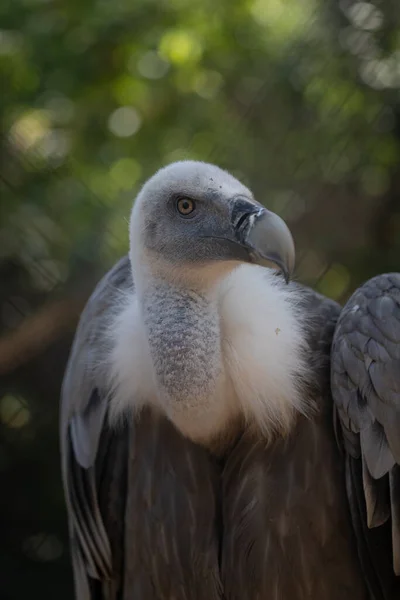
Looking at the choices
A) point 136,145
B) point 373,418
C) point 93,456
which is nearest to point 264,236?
point 373,418

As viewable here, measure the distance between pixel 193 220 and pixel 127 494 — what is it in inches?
32.0

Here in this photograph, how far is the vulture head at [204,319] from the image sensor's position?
2221 mm

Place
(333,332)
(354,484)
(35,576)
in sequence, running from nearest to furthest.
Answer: (354,484)
(333,332)
(35,576)

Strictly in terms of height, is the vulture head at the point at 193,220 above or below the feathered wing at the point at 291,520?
above

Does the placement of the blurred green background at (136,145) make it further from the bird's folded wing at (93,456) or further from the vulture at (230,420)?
the vulture at (230,420)

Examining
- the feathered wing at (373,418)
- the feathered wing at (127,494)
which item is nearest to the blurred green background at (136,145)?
the feathered wing at (127,494)

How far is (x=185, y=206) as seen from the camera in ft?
7.50

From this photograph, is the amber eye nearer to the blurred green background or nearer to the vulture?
the vulture

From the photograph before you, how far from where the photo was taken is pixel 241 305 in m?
2.35

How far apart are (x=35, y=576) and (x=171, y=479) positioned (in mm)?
1653

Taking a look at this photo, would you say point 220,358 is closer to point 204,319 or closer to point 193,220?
point 204,319

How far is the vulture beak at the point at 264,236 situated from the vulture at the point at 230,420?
0.03ft

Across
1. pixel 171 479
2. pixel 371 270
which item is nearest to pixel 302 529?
pixel 171 479

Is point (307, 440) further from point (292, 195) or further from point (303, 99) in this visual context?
point (303, 99)
